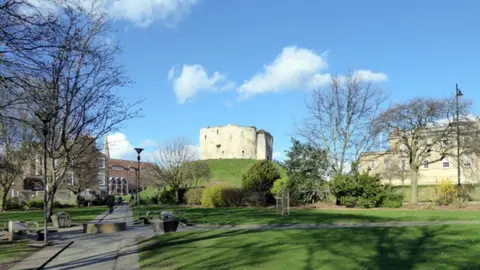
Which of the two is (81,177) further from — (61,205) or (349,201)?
(349,201)

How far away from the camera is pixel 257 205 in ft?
135

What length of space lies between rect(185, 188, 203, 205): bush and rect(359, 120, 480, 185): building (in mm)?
17011

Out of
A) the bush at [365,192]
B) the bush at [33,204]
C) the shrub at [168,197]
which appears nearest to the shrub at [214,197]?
the bush at [365,192]

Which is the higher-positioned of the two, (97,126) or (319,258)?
(97,126)

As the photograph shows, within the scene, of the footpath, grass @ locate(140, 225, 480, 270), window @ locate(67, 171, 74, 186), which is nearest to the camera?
grass @ locate(140, 225, 480, 270)

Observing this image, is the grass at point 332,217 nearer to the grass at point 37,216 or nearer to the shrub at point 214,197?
the grass at point 37,216

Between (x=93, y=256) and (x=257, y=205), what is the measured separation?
29519 mm

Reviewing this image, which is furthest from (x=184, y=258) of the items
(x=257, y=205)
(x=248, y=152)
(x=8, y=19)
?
(x=248, y=152)

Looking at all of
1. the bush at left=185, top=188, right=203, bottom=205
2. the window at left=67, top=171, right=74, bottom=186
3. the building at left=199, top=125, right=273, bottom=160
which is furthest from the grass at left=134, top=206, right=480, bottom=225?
the building at left=199, top=125, right=273, bottom=160

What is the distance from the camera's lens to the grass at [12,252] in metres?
11.3

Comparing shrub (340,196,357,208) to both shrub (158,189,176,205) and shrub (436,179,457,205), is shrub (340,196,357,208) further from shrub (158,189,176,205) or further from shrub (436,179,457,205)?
shrub (158,189,176,205)

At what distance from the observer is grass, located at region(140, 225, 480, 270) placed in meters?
9.07

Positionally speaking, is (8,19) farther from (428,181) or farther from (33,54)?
(428,181)

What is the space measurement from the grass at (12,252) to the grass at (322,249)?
324 cm
